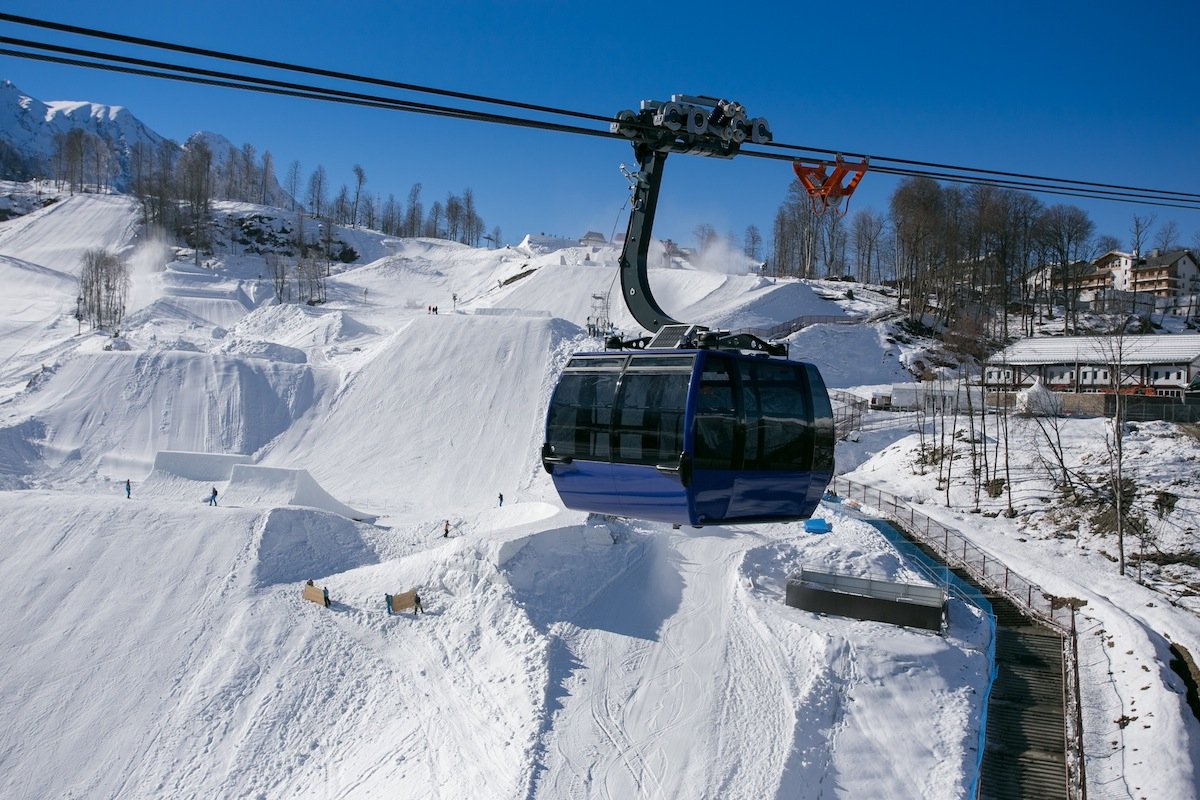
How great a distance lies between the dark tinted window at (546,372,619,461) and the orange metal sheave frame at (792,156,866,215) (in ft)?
11.8

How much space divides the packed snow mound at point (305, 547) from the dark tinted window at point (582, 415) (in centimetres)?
1483

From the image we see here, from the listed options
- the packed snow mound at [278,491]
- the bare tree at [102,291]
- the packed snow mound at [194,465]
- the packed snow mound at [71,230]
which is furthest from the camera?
the packed snow mound at [71,230]

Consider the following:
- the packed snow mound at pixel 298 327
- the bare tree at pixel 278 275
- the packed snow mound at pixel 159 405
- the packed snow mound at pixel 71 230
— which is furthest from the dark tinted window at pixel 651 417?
the packed snow mound at pixel 71 230

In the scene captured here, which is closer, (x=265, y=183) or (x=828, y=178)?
Result: (x=828, y=178)

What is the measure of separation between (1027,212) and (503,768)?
7047 centimetres

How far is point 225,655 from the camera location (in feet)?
58.4

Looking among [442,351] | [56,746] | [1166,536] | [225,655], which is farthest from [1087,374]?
[56,746]

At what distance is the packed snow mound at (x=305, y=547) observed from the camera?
2120cm

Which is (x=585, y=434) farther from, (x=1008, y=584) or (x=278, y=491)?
(x=278, y=491)

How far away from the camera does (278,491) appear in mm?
27562

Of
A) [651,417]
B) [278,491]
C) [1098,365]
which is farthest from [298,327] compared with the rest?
[651,417]

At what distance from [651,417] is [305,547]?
56.9ft

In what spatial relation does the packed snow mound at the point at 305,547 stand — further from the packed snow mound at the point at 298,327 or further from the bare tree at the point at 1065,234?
the bare tree at the point at 1065,234

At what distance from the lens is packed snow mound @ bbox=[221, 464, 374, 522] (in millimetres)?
27281
